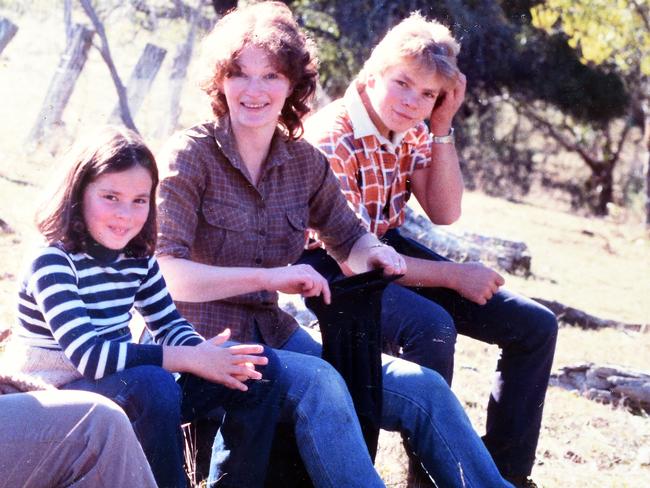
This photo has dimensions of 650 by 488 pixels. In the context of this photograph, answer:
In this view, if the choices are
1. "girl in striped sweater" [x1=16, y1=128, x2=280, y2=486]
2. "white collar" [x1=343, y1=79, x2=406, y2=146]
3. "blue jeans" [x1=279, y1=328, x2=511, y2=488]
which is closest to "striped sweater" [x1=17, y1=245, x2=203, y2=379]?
"girl in striped sweater" [x1=16, y1=128, x2=280, y2=486]

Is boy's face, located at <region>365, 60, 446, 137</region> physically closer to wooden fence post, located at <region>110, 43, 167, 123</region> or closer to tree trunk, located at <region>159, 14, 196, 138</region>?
wooden fence post, located at <region>110, 43, 167, 123</region>

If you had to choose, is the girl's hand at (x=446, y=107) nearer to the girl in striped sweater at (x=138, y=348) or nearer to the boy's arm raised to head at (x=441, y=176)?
the boy's arm raised to head at (x=441, y=176)

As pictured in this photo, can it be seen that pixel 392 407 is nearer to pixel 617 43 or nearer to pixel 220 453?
pixel 220 453

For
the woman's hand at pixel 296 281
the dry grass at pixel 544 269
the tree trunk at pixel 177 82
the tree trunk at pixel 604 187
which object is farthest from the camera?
the tree trunk at pixel 604 187

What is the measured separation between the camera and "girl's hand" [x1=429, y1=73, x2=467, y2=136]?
3643 mm

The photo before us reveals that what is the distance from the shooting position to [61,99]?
816 centimetres

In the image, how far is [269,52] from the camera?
3006 millimetres

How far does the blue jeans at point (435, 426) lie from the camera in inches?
110

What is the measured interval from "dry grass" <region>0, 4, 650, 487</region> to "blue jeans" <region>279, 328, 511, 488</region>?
0.53 meters

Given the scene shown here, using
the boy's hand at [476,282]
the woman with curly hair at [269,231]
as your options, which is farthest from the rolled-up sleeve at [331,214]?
the boy's hand at [476,282]

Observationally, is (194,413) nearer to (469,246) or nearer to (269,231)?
(269,231)

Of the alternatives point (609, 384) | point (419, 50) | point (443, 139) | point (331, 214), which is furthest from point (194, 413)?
point (609, 384)

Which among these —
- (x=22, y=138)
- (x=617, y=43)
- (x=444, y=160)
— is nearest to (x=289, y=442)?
(x=444, y=160)

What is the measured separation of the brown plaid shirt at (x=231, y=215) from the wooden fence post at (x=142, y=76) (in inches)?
218
